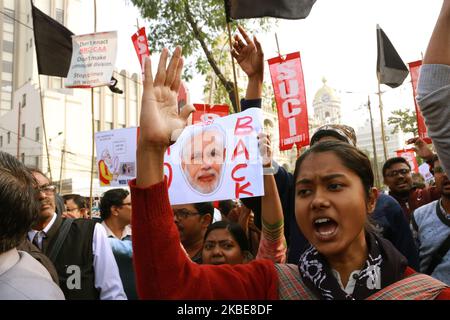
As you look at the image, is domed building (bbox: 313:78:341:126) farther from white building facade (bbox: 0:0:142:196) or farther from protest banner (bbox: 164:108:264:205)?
protest banner (bbox: 164:108:264:205)

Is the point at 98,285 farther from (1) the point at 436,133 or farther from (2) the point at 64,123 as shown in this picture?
(2) the point at 64,123

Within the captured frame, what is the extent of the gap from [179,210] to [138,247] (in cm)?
195

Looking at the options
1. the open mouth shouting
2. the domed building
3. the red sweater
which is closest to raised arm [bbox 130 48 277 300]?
the red sweater

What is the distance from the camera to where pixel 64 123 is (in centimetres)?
2883

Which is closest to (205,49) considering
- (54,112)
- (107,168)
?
(107,168)

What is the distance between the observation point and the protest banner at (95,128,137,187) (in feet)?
15.7

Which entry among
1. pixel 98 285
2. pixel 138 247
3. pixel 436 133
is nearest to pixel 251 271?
pixel 138 247

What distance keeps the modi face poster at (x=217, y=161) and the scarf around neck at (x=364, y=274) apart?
0.97 meters

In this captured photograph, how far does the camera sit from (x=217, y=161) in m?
2.86

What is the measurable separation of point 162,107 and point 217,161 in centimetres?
145

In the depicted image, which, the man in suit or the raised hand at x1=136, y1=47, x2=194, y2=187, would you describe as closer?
the raised hand at x1=136, y1=47, x2=194, y2=187

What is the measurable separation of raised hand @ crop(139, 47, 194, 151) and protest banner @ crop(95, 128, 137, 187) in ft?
11.0

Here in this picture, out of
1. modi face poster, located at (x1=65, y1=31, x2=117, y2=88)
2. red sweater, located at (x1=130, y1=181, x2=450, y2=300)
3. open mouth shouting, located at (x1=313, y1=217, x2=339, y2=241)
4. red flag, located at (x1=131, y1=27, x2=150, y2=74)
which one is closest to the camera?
red sweater, located at (x1=130, y1=181, x2=450, y2=300)

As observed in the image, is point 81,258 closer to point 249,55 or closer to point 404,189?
point 249,55
